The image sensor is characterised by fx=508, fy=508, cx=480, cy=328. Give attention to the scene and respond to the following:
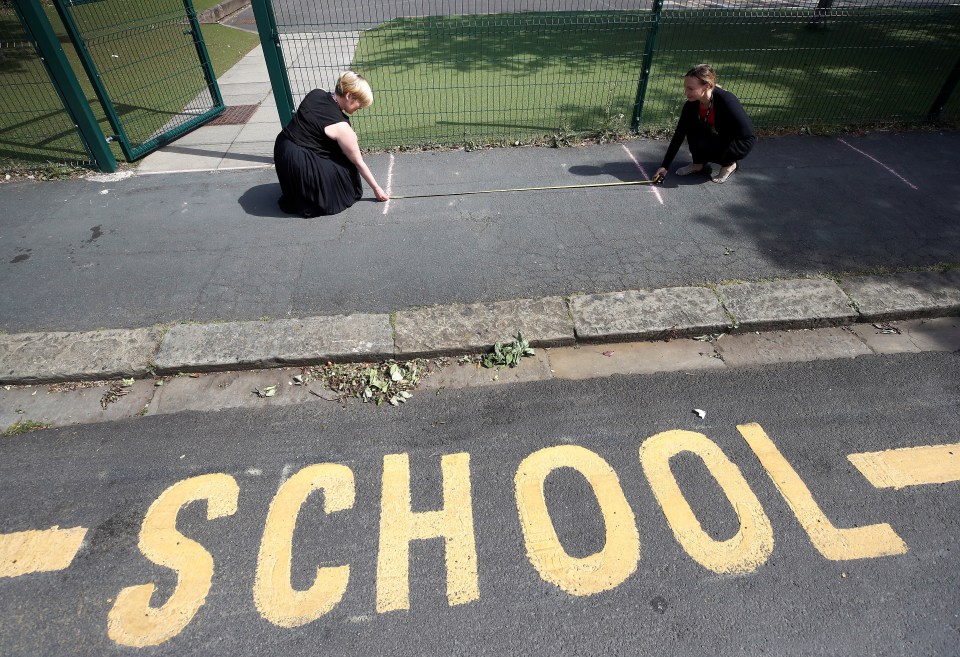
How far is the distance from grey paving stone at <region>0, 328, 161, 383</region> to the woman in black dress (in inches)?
75.0

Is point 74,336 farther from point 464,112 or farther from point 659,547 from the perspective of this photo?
point 464,112

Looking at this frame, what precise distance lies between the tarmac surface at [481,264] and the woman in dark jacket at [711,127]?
0.28 m

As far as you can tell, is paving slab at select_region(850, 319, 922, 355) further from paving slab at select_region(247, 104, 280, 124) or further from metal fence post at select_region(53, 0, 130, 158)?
metal fence post at select_region(53, 0, 130, 158)

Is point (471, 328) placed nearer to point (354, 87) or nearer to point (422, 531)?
point (422, 531)

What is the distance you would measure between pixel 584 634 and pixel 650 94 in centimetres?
777

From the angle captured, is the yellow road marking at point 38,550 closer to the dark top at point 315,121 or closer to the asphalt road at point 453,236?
the asphalt road at point 453,236

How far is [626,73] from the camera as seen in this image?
865 cm

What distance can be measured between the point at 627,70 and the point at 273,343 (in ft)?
26.6

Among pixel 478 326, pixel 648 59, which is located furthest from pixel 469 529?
pixel 648 59

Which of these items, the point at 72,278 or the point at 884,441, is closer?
the point at 884,441

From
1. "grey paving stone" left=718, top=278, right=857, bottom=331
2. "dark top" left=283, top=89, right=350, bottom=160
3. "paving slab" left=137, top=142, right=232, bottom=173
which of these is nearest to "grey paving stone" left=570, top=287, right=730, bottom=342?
"grey paving stone" left=718, top=278, right=857, bottom=331

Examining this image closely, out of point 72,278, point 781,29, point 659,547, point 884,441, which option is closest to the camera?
point 659,547

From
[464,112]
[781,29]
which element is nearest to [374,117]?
[464,112]

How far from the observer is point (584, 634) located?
7.12 feet
